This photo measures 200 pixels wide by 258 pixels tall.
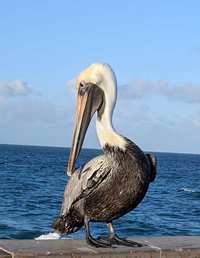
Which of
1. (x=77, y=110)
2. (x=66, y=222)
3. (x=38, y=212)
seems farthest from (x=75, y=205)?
(x=38, y=212)

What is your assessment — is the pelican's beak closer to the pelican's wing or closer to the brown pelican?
the brown pelican

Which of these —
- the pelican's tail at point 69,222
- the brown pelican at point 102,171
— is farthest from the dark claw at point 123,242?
the pelican's tail at point 69,222

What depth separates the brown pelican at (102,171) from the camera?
686 centimetres

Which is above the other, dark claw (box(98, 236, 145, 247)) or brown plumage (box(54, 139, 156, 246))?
brown plumage (box(54, 139, 156, 246))

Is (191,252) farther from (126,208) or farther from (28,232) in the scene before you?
(28,232)

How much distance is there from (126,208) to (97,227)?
48.7 feet

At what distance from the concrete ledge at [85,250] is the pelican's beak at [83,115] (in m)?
0.80

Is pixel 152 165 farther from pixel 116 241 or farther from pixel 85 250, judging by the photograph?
pixel 85 250

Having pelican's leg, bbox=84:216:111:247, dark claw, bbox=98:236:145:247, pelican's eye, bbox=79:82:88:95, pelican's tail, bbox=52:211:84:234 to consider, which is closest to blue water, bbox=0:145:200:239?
pelican's tail, bbox=52:211:84:234

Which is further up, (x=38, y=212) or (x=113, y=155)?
(x=113, y=155)

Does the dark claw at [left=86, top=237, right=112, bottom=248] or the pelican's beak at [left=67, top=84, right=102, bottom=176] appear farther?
the pelican's beak at [left=67, top=84, right=102, bottom=176]

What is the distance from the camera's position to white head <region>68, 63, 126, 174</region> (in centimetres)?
703

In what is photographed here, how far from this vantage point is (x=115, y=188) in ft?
22.5

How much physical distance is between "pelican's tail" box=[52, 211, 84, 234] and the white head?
1.52 feet
